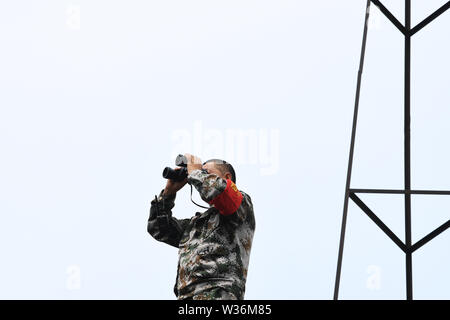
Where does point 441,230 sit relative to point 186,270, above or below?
above

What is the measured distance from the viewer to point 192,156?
3.12m

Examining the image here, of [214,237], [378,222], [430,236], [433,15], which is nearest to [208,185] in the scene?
[214,237]

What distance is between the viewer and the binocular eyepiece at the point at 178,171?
312 cm

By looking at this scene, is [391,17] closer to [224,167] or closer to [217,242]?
[224,167]

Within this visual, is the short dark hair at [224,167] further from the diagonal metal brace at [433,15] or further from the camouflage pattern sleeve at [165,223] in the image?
the diagonal metal brace at [433,15]

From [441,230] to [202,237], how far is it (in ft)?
3.83

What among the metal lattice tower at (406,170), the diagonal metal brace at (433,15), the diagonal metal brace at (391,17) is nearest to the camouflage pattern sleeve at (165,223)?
the metal lattice tower at (406,170)

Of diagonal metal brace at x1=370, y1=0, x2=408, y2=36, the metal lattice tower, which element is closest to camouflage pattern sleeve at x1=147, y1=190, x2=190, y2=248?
the metal lattice tower

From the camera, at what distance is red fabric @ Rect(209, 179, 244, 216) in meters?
2.84

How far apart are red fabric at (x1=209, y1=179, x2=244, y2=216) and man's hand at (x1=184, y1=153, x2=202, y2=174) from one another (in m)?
0.23

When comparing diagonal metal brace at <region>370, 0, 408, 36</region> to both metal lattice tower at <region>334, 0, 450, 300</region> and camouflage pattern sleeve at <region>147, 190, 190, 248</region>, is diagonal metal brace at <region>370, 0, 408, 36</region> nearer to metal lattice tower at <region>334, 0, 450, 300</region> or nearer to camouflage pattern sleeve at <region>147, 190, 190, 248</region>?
metal lattice tower at <region>334, 0, 450, 300</region>

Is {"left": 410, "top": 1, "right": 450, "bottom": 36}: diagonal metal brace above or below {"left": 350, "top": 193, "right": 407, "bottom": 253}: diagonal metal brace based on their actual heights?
above
